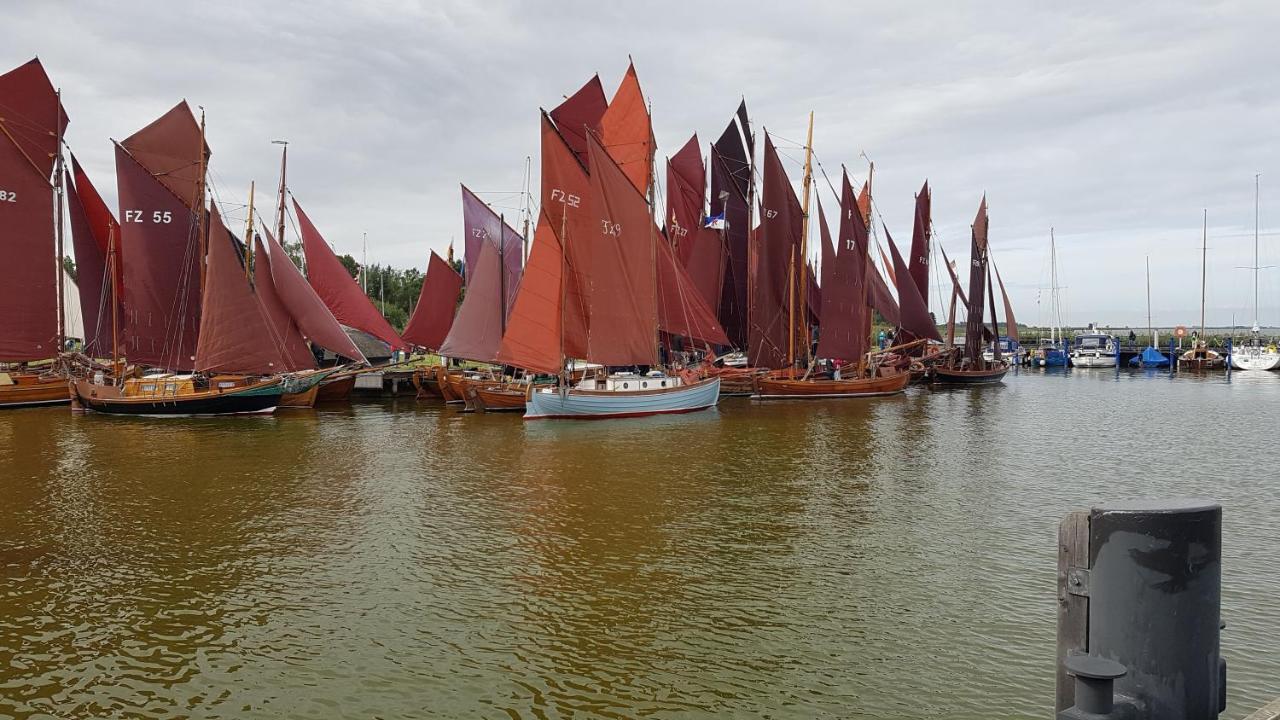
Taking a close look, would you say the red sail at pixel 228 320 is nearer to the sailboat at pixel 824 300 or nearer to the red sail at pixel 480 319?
the red sail at pixel 480 319

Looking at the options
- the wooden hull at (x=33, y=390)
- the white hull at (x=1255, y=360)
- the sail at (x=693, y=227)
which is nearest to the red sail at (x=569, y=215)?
the sail at (x=693, y=227)

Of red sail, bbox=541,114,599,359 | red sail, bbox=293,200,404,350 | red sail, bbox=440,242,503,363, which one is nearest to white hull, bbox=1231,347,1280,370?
red sail, bbox=440,242,503,363

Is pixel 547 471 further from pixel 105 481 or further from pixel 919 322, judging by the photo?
pixel 919 322

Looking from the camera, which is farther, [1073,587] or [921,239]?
[921,239]

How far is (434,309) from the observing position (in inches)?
1880

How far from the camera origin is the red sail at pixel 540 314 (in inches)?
1359

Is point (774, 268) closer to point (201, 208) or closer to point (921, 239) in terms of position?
point (921, 239)

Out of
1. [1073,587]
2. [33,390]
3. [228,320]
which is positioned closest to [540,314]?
[228,320]

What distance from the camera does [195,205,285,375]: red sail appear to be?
35.6 m

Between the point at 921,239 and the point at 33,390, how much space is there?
5806 cm

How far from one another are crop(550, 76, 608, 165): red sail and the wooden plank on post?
129ft

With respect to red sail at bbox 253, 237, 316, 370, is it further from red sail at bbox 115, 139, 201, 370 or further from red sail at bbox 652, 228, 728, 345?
red sail at bbox 652, 228, 728, 345

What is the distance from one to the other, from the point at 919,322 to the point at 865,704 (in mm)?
54285

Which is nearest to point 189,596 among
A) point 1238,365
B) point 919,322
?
point 919,322
